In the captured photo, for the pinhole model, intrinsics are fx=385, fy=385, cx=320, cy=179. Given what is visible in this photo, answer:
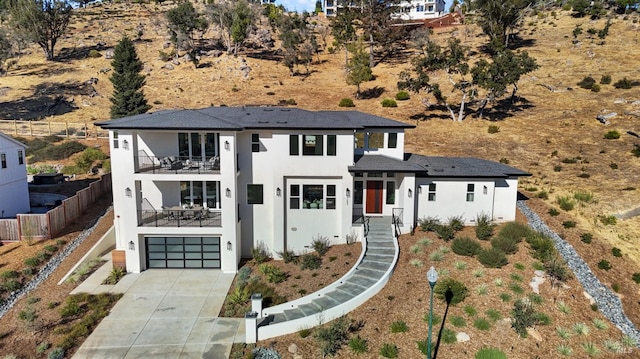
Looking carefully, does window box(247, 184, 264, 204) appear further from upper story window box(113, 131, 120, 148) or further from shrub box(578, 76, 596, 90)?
shrub box(578, 76, 596, 90)

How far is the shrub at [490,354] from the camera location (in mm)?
13562

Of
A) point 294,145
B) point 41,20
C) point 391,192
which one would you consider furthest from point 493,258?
point 41,20

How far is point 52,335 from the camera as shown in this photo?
1489 cm

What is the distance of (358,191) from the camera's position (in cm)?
2317

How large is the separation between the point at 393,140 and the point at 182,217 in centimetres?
1301

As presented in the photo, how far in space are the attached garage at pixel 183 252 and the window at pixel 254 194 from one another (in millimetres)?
2754

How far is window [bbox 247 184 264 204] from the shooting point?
70.0ft

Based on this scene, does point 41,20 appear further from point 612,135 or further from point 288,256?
point 612,135

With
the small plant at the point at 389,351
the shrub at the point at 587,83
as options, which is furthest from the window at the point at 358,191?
the shrub at the point at 587,83

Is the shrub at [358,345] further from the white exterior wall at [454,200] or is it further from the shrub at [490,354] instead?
the white exterior wall at [454,200]

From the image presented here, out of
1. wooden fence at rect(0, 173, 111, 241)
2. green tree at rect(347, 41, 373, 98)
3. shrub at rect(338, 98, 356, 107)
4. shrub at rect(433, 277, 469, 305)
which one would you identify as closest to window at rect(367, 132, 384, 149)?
shrub at rect(433, 277, 469, 305)

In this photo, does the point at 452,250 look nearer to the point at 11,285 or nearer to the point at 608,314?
the point at 608,314

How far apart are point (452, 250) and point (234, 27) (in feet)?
201

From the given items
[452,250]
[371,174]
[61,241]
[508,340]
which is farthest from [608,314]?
[61,241]
